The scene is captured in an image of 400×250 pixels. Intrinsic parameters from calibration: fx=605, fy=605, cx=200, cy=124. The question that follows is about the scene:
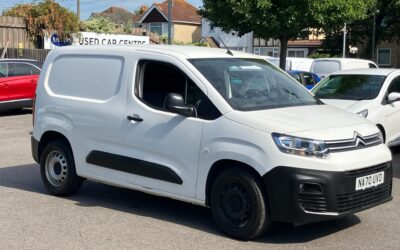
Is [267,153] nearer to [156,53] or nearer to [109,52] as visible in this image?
[156,53]

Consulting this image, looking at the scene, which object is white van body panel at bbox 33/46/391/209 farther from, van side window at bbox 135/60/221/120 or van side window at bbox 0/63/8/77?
van side window at bbox 0/63/8/77

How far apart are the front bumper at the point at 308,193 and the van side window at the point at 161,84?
4.21ft

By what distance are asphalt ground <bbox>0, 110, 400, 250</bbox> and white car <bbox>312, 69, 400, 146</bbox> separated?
2.41 metres

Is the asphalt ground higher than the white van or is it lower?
lower

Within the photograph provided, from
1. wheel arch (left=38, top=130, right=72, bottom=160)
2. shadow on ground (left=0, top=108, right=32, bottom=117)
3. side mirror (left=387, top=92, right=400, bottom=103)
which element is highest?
side mirror (left=387, top=92, right=400, bottom=103)

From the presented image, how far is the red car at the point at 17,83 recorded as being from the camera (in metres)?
17.1

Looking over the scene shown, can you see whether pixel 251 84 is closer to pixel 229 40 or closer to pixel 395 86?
pixel 395 86

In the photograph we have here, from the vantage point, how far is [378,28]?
41625mm

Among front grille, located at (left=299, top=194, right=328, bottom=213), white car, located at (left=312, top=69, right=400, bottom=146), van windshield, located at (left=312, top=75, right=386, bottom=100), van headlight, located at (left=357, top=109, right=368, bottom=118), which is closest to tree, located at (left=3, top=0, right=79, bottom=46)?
van windshield, located at (left=312, top=75, right=386, bottom=100)

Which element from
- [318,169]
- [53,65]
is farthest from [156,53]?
[318,169]

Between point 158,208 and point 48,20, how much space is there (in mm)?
22156

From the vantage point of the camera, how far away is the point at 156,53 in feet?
21.1

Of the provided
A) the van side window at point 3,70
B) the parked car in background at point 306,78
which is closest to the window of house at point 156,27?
the parked car in background at point 306,78

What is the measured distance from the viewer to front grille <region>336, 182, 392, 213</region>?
5.37m
